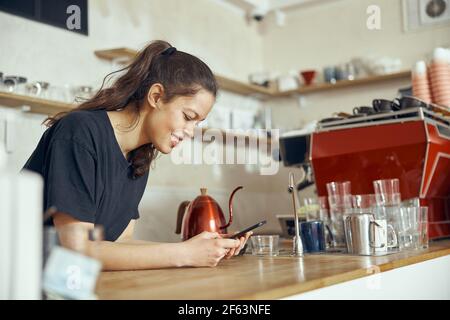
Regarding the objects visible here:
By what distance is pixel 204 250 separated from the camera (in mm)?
1321

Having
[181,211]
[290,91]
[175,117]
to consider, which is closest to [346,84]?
[290,91]

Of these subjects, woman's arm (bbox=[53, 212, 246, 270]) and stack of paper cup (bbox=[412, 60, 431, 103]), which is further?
stack of paper cup (bbox=[412, 60, 431, 103])

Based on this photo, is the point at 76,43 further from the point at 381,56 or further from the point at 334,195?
the point at 381,56

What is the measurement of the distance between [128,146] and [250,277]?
0.60m

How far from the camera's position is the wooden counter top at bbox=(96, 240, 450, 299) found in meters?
0.92

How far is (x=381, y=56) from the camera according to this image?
3.59 metres

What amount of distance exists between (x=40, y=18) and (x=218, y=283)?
6.18ft

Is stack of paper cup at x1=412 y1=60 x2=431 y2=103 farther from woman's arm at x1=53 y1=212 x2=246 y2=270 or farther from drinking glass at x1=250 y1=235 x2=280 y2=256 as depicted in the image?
woman's arm at x1=53 y1=212 x2=246 y2=270

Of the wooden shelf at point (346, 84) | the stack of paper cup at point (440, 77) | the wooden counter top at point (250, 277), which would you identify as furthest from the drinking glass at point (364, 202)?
the wooden shelf at point (346, 84)

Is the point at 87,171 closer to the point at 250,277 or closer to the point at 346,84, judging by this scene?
the point at 250,277

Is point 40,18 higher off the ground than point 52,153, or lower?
higher

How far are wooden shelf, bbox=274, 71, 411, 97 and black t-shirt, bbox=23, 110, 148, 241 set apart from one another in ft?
7.42

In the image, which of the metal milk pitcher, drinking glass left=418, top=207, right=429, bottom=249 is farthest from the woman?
drinking glass left=418, top=207, right=429, bottom=249

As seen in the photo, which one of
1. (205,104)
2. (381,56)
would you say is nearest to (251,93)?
(381,56)
